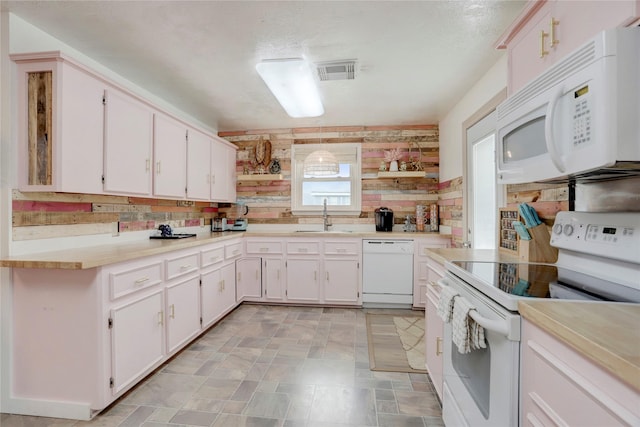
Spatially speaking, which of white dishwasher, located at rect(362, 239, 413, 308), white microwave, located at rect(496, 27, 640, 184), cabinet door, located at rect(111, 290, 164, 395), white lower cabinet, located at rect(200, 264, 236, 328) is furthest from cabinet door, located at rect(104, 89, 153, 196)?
white microwave, located at rect(496, 27, 640, 184)

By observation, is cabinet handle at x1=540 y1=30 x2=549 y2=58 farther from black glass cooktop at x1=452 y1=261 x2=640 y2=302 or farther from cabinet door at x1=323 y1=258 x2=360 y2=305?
cabinet door at x1=323 y1=258 x2=360 y2=305

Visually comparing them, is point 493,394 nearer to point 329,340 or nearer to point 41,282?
point 329,340

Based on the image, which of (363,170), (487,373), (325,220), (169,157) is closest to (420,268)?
(325,220)

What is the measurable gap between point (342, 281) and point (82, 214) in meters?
2.61

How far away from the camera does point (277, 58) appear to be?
7.34 ft

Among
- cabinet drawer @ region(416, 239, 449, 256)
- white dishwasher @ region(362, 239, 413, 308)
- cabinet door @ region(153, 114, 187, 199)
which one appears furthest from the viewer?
white dishwasher @ region(362, 239, 413, 308)

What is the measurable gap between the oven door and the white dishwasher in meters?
2.00

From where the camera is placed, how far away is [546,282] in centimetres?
117

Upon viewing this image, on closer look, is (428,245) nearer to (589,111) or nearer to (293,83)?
(293,83)

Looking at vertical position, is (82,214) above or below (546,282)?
above

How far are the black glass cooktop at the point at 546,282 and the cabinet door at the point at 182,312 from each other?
2096 millimetres

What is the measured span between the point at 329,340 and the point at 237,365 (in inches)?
33.5

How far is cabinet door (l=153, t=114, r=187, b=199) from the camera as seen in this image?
101 inches

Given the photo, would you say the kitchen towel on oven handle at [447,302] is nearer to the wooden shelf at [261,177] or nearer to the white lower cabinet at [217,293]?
the white lower cabinet at [217,293]
